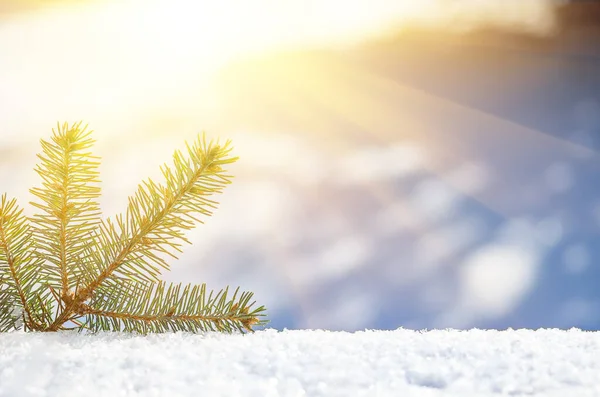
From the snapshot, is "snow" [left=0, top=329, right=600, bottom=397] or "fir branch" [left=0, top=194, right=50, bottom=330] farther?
"fir branch" [left=0, top=194, right=50, bottom=330]

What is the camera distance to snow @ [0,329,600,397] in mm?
417

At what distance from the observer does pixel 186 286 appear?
697mm

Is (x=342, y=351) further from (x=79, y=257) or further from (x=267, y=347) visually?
(x=79, y=257)

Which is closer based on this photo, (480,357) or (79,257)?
(480,357)

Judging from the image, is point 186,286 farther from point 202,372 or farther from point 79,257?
point 202,372

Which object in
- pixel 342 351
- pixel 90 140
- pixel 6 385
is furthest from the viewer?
pixel 90 140

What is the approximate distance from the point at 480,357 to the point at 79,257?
467 mm

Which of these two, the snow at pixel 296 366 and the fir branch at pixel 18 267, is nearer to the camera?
the snow at pixel 296 366

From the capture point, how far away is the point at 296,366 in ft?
1.56

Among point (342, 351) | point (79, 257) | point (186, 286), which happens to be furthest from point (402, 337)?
point (79, 257)

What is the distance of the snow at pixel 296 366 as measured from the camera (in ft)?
1.37

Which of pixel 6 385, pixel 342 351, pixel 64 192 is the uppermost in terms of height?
pixel 64 192

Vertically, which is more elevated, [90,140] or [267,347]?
[90,140]

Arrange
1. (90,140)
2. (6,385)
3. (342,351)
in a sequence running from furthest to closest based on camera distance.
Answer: (90,140) < (342,351) < (6,385)
